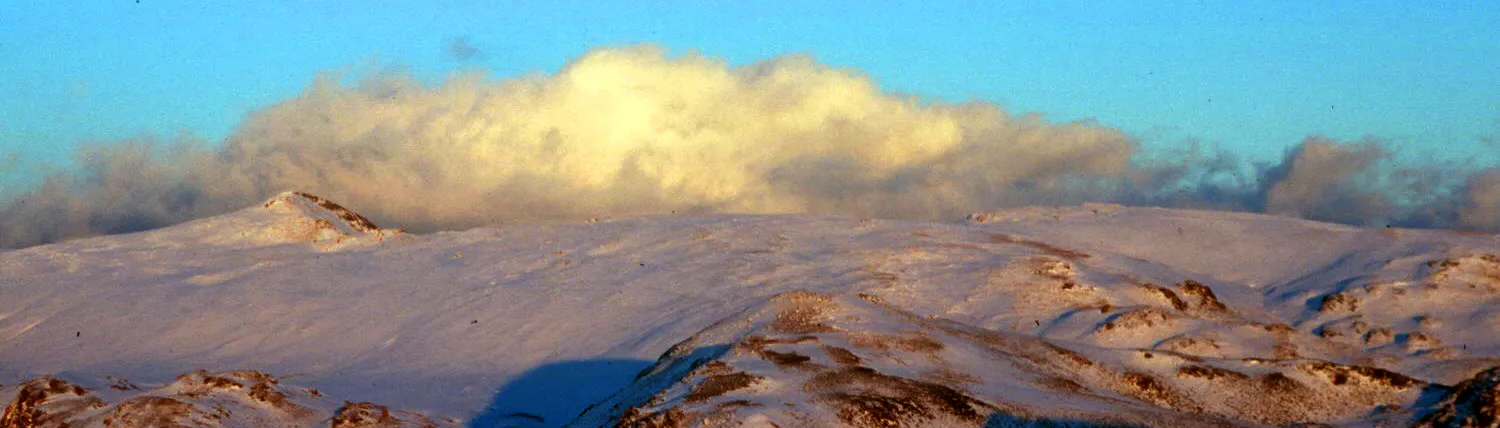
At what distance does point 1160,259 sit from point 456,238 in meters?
48.0

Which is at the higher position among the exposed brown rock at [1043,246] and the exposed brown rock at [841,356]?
the exposed brown rock at [1043,246]

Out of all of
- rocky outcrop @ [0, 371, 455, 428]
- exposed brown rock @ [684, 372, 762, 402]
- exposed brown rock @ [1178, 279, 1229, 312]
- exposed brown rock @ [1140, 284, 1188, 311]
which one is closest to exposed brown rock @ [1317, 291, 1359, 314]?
exposed brown rock @ [1178, 279, 1229, 312]

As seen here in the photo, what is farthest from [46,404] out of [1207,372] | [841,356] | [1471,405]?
[1471,405]

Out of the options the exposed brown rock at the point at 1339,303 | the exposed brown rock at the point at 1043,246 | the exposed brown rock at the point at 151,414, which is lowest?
the exposed brown rock at the point at 151,414

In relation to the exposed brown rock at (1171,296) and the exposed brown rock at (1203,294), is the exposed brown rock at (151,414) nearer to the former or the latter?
the exposed brown rock at (1171,296)

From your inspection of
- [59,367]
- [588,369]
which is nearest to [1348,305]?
[588,369]

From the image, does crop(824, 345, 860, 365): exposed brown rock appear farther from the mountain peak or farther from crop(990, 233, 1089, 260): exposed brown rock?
the mountain peak

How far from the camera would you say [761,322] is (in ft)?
164

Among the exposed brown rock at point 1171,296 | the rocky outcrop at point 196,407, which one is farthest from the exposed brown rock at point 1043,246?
the rocky outcrop at point 196,407

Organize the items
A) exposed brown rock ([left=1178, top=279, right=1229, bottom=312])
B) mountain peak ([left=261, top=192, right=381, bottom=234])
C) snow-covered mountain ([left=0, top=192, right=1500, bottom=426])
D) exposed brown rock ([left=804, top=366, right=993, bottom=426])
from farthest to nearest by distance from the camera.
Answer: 1. mountain peak ([left=261, top=192, right=381, bottom=234])
2. exposed brown rock ([left=1178, top=279, right=1229, bottom=312])
3. snow-covered mountain ([left=0, top=192, right=1500, bottom=426])
4. exposed brown rock ([left=804, top=366, right=993, bottom=426])

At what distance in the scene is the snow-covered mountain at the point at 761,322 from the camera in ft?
138

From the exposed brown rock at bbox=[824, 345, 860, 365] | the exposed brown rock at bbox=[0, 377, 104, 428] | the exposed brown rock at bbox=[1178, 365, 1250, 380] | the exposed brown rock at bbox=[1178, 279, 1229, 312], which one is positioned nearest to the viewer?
the exposed brown rock at bbox=[824, 345, 860, 365]

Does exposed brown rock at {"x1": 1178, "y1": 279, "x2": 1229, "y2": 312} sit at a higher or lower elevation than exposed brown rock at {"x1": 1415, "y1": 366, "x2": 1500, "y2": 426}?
higher

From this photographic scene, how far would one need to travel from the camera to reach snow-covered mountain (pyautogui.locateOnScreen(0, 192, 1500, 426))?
4200 cm
